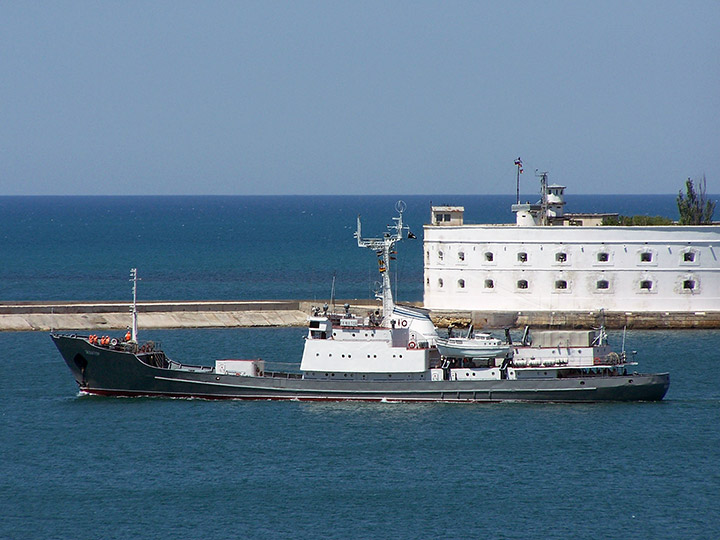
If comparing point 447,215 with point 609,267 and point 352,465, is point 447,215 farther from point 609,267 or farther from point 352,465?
point 352,465

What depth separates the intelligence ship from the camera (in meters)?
48.9

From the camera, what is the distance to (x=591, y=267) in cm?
6862

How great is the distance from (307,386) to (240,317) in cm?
2281

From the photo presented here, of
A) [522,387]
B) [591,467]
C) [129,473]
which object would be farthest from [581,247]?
[129,473]

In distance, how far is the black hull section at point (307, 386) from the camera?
4888 centimetres

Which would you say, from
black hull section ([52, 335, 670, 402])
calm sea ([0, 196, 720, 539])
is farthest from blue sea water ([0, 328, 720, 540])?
black hull section ([52, 335, 670, 402])

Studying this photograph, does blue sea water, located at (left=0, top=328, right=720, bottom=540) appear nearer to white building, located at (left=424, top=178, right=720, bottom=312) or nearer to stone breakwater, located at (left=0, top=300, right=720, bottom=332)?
stone breakwater, located at (left=0, top=300, right=720, bottom=332)

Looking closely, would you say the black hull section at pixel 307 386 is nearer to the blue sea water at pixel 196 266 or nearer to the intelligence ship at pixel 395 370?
the intelligence ship at pixel 395 370

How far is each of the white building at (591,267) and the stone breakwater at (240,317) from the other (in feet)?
3.72

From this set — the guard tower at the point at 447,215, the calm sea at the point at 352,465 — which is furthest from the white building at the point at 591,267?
the calm sea at the point at 352,465

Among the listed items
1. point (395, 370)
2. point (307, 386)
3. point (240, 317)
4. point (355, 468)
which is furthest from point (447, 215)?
point (355, 468)

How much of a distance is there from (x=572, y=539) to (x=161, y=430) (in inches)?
717

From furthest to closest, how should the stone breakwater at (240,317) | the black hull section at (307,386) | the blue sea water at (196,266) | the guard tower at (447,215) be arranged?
the blue sea water at (196,266) → the guard tower at (447,215) → the stone breakwater at (240,317) → the black hull section at (307,386)

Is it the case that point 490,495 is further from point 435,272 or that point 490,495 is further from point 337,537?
point 435,272
